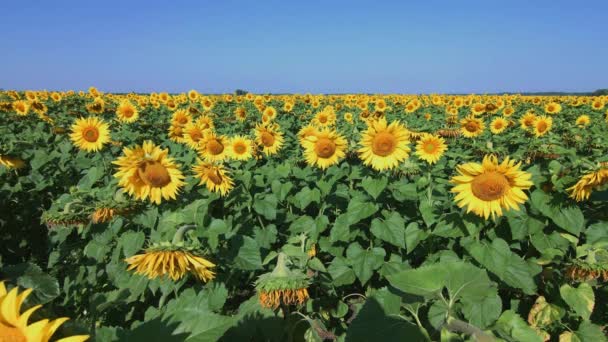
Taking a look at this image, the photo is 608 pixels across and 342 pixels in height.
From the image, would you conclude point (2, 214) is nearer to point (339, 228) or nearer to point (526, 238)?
point (339, 228)

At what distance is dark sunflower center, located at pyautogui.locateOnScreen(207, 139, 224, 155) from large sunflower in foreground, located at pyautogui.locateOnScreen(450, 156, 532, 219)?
3052 millimetres

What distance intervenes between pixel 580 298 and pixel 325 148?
257cm

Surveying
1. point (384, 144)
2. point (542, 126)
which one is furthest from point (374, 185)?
point (542, 126)

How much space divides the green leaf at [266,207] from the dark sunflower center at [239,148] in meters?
1.57

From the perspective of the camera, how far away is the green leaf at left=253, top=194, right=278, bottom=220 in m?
3.49

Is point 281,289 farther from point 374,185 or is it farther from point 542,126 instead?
point 542,126

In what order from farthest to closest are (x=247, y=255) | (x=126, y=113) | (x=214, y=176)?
1. (x=126, y=113)
2. (x=214, y=176)
3. (x=247, y=255)

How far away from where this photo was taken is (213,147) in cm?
507

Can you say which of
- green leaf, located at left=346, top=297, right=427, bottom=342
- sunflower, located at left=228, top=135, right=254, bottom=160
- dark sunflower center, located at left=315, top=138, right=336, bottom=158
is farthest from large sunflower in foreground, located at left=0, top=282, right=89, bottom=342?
sunflower, located at left=228, top=135, right=254, bottom=160

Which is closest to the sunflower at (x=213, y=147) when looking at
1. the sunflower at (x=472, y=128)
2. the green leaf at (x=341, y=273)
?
the green leaf at (x=341, y=273)

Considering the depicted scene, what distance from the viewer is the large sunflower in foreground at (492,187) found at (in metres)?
2.82

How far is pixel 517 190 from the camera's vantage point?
284 centimetres

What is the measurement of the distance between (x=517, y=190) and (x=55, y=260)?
4232mm

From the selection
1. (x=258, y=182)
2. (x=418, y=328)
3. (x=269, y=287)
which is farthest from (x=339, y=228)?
(x=418, y=328)
